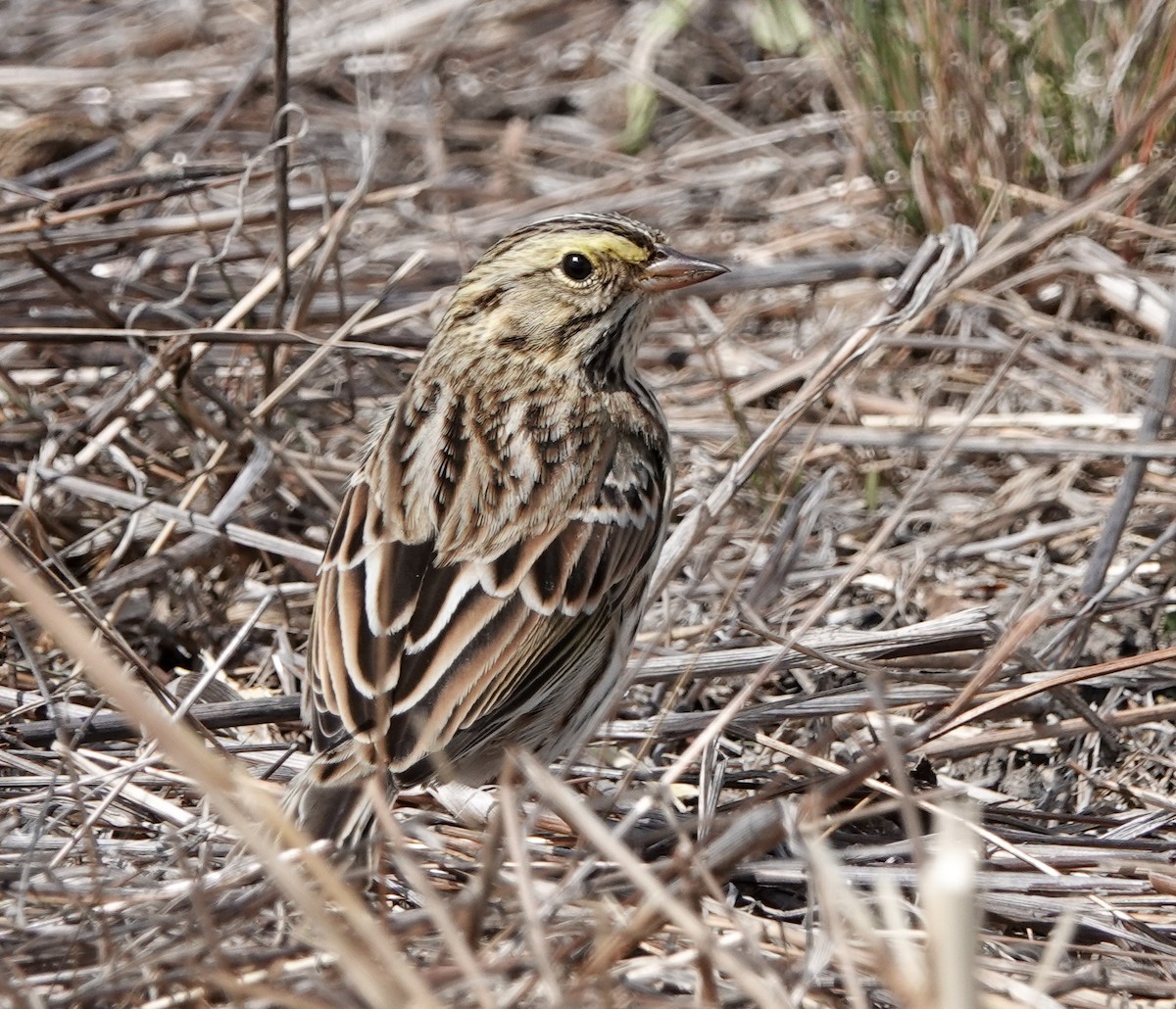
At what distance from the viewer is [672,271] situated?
4.09 m

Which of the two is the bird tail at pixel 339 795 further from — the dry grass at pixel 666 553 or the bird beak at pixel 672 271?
the bird beak at pixel 672 271

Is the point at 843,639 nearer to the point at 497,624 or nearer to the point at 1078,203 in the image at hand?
the point at 497,624

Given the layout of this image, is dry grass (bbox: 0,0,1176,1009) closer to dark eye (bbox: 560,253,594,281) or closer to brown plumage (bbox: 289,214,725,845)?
brown plumage (bbox: 289,214,725,845)

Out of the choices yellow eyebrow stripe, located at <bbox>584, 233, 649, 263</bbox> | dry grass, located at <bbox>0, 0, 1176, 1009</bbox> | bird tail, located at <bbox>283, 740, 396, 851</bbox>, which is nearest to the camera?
dry grass, located at <bbox>0, 0, 1176, 1009</bbox>

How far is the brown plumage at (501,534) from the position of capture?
344cm

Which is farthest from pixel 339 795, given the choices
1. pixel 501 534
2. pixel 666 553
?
pixel 666 553

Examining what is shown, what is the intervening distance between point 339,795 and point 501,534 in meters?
0.80

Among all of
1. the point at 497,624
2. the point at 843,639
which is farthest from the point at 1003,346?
the point at 497,624

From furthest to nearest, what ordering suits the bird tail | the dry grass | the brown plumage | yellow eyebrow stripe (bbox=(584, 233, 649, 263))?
yellow eyebrow stripe (bbox=(584, 233, 649, 263)) → the brown plumage → the bird tail → the dry grass

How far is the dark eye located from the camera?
4.09m

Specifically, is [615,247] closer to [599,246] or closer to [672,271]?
[599,246]

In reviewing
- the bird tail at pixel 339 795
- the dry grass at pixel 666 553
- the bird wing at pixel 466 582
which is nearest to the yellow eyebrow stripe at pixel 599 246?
the bird wing at pixel 466 582

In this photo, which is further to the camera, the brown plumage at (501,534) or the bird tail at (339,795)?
the brown plumage at (501,534)

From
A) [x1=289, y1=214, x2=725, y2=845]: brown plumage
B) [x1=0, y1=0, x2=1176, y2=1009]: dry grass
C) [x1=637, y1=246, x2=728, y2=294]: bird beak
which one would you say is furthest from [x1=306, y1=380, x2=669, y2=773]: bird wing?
[x1=637, y1=246, x2=728, y2=294]: bird beak
